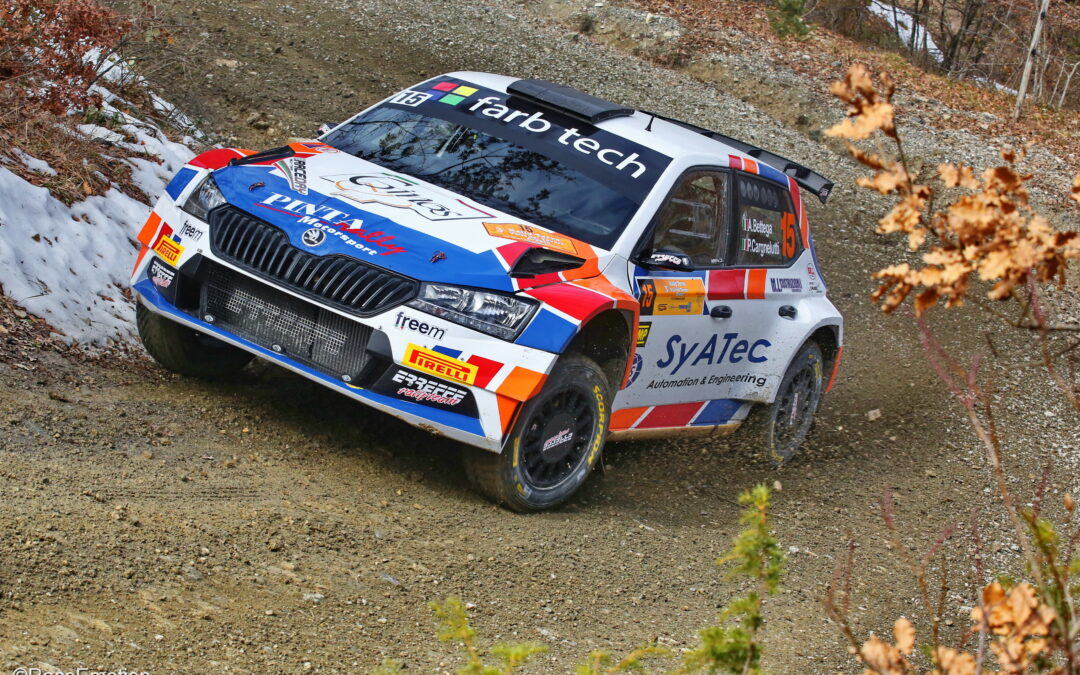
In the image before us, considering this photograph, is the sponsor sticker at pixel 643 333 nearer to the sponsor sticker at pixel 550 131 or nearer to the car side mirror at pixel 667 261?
the car side mirror at pixel 667 261

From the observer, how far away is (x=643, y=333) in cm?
586

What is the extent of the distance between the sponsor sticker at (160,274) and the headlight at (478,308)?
1393mm

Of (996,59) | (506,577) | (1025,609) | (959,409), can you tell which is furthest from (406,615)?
(996,59)

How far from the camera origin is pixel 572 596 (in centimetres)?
484

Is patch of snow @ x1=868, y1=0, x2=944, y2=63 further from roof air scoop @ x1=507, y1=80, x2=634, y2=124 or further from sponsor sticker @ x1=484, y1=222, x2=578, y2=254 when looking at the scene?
sponsor sticker @ x1=484, y1=222, x2=578, y2=254

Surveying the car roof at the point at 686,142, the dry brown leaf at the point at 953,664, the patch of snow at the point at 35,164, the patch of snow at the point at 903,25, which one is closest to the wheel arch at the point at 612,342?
the car roof at the point at 686,142

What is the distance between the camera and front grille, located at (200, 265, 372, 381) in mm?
5109

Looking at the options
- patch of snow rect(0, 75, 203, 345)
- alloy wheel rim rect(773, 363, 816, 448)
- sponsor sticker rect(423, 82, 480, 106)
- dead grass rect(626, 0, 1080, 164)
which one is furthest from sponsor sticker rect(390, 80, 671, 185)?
dead grass rect(626, 0, 1080, 164)

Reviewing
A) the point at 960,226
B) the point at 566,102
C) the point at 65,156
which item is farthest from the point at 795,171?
the point at 960,226

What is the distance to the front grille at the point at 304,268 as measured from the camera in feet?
16.5

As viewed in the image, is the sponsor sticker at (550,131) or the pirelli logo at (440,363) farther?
the sponsor sticker at (550,131)

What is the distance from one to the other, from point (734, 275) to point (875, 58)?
14956 millimetres

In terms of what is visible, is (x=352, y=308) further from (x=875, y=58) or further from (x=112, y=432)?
(x=875, y=58)

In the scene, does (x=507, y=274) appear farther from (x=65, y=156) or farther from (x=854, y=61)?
(x=854, y=61)
